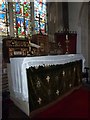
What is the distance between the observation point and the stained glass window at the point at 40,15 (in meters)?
5.07

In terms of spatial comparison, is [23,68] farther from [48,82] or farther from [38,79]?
[48,82]

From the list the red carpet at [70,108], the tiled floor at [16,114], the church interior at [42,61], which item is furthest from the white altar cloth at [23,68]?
the red carpet at [70,108]

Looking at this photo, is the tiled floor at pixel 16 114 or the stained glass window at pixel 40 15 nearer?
the tiled floor at pixel 16 114

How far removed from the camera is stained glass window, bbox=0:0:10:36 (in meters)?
4.09

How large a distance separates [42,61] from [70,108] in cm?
90

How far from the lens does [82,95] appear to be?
381 centimetres

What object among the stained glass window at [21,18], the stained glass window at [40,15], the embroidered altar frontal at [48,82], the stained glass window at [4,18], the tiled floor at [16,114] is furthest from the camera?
the stained glass window at [40,15]

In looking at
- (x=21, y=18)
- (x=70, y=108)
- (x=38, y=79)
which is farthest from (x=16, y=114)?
(x=21, y=18)

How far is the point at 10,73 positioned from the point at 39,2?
2742 mm

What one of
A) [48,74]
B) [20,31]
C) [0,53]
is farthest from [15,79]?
[20,31]

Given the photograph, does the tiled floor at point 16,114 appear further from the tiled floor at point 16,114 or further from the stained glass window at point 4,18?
the stained glass window at point 4,18

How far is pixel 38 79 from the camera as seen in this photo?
2.81m

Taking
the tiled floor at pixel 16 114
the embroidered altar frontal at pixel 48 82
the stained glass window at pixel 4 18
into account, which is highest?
the stained glass window at pixel 4 18

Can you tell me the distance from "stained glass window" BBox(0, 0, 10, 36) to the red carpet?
200cm
